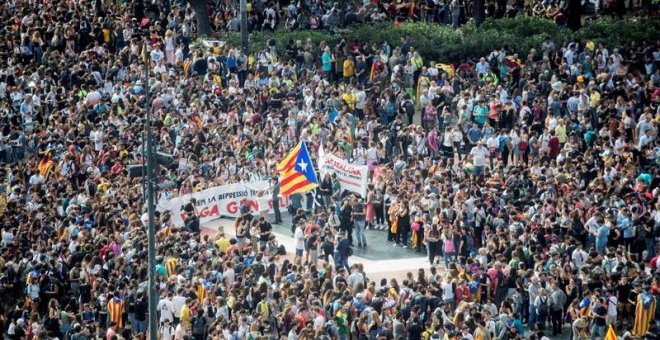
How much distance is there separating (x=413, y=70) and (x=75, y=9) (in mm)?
11456

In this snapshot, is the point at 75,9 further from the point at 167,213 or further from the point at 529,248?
the point at 529,248

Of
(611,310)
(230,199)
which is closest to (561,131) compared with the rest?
(230,199)

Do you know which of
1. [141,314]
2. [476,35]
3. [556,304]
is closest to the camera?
[556,304]

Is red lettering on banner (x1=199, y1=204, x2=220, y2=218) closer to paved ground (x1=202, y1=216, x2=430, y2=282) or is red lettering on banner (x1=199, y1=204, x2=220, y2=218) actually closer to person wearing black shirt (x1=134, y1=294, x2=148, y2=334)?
paved ground (x1=202, y1=216, x2=430, y2=282)

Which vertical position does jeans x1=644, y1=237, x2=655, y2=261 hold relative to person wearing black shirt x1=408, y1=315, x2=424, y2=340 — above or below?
above

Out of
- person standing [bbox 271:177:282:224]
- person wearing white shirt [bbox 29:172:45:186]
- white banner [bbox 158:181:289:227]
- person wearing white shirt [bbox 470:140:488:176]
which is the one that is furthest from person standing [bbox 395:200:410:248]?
person wearing white shirt [bbox 29:172:45:186]

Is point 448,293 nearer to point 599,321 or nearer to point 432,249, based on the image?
point 599,321

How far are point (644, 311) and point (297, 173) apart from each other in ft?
33.0

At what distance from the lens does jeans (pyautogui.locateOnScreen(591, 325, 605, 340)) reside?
3272 cm

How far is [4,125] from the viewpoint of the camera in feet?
152

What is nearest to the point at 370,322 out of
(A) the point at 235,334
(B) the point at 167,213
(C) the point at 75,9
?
(A) the point at 235,334

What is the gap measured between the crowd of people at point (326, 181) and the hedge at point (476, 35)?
0.56 meters

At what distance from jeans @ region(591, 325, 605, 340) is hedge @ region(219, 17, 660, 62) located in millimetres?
17089

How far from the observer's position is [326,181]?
41.0m
